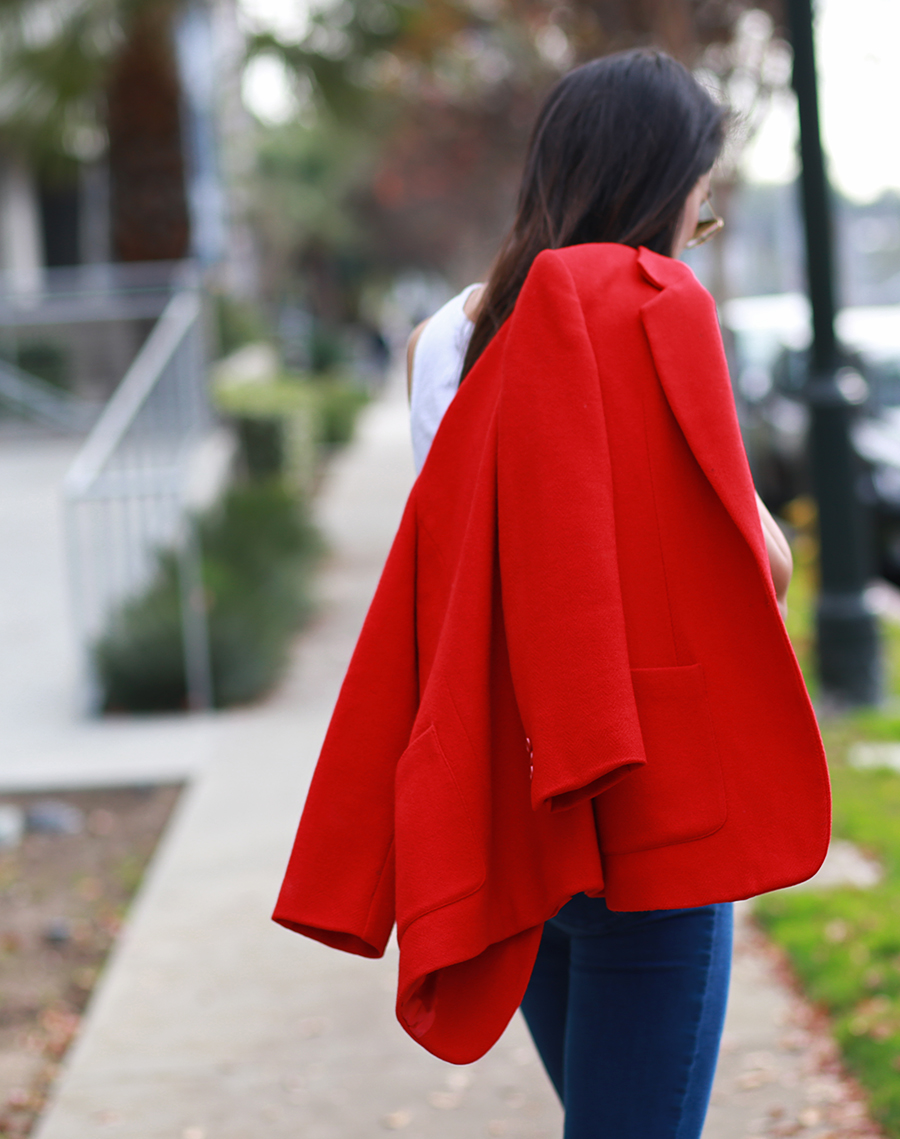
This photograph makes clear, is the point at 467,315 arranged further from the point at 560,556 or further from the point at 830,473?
the point at 830,473

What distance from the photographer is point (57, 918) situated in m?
4.21

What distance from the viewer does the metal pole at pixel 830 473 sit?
5809 millimetres

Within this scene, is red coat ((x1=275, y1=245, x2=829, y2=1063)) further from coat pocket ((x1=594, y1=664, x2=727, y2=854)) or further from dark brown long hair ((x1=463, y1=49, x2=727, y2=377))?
dark brown long hair ((x1=463, y1=49, x2=727, y2=377))

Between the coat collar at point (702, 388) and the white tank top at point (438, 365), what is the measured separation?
335mm

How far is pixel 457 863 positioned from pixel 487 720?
0.53 ft

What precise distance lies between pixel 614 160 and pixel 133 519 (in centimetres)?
587

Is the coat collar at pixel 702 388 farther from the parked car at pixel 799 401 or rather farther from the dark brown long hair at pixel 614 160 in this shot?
the parked car at pixel 799 401

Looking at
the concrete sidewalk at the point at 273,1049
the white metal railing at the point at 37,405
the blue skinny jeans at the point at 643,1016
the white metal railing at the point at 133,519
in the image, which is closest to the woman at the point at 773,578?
the blue skinny jeans at the point at 643,1016

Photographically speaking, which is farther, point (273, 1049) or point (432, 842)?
point (273, 1049)

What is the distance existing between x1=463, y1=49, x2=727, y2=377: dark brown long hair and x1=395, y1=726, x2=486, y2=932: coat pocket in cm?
55

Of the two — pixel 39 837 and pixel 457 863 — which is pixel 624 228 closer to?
pixel 457 863

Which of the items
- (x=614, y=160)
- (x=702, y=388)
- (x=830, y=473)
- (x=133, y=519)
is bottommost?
(x=133, y=519)

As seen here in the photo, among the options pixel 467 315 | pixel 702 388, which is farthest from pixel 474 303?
pixel 702 388

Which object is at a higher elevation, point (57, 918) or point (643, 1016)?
point (643, 1016)
